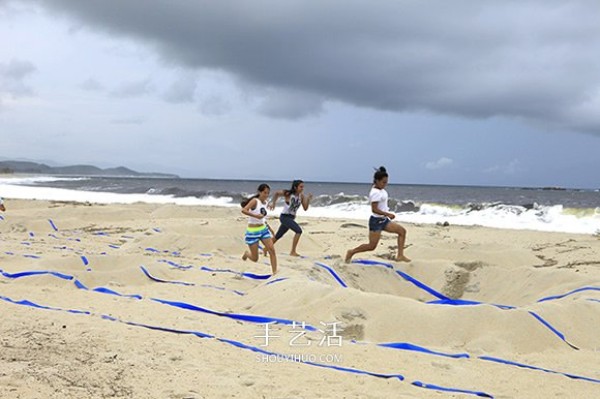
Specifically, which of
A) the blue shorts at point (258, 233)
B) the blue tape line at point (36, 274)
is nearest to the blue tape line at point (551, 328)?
the blue shorts at point (258, 233)

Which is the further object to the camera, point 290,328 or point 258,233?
point 258,233

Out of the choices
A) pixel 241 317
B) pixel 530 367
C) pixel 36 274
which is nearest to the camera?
pixel 530 367

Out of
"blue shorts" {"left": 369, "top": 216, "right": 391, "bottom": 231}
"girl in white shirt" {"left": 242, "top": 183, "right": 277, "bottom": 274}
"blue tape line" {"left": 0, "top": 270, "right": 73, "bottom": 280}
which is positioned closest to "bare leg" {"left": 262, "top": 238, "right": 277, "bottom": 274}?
"girl in white shirt" {"left": 242, "top": 183, "right": 277, "bottom": 274}

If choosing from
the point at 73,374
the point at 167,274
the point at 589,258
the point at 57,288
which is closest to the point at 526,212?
the point at 589,258

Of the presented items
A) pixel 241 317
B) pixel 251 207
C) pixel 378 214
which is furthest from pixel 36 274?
pixel 378 214

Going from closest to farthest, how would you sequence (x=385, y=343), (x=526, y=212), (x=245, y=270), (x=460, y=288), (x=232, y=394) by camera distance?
(x=232, y=394), (x=385, y=343), (x=460, y=288), (x=245, y=270), (x=526, y=212)

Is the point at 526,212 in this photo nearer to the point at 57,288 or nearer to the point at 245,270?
the point at 245,270

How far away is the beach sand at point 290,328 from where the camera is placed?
3342 millimetres

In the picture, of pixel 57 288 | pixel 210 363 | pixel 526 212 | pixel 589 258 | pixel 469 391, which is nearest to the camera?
pixel 469 391

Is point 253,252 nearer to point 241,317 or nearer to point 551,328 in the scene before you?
point 241,317

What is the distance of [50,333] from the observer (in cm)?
397

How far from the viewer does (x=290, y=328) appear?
4.82 metres

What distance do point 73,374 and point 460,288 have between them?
17.4 ft

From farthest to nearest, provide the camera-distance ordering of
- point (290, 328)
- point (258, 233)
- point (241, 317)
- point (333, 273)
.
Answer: point (258, 233) < point (333, 273) < point (241, 317) < point (290, 328)
